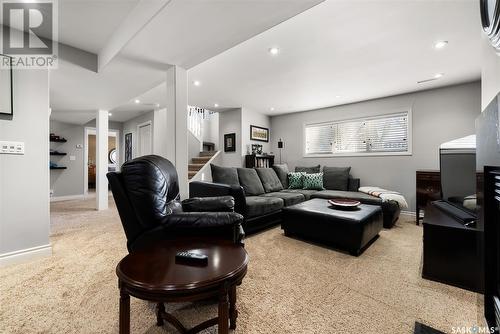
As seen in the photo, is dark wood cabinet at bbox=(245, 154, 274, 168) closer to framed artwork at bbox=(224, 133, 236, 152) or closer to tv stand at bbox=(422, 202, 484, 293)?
framed artwork at bbox=(224, 133, 236, 152)

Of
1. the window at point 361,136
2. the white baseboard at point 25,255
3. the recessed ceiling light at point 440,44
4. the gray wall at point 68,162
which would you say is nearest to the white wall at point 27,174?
the white baseboard at point 25,255

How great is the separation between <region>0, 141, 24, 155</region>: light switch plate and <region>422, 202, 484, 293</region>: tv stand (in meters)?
3.76

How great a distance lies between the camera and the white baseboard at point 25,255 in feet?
6.44

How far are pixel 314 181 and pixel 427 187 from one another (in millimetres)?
1787

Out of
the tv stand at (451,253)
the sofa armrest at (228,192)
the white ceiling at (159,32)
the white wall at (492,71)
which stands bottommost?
the tv stand at (451,253)

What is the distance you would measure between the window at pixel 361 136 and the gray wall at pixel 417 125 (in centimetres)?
13

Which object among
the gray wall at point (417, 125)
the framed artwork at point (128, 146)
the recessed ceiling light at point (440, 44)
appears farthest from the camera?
the framed artwork at point (128, 146)

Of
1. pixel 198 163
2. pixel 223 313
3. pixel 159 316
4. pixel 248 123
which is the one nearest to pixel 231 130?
pixel 248 123

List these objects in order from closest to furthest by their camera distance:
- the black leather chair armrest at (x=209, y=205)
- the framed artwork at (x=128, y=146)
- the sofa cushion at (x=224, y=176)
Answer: the black leather chair armrest at (x=209, y=205), the sofa cushion at (x=224, y=176), the framed artwork at (x=128, y=146)

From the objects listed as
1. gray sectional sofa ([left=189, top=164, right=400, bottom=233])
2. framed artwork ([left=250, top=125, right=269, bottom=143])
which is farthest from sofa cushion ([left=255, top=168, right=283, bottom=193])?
framed artwork ([left=250, top=125, right=269, bottom=143])

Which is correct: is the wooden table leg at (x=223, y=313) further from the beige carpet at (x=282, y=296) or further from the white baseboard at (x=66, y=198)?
the white baseboard at (x=66, y=198)

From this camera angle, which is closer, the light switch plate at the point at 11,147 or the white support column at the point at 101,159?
the light switch plate at the point at 11,147

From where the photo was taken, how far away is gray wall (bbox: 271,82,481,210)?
3.43 metres

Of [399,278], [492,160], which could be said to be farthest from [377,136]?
[492,160]
